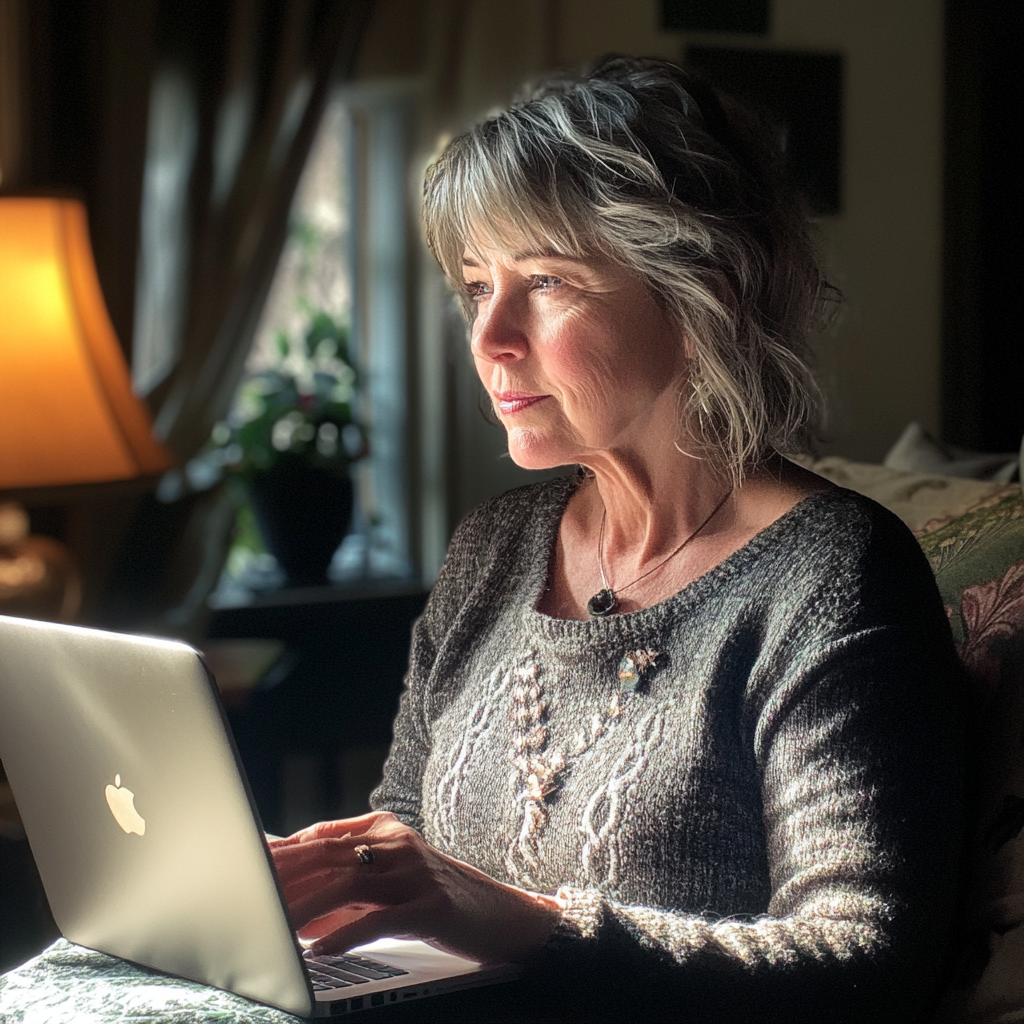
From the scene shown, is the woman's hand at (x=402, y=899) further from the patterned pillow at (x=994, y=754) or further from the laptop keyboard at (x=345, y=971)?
the patterned pillow at (x=994, y=754)

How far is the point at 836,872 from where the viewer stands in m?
0.95

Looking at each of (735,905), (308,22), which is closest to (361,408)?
(308,22)

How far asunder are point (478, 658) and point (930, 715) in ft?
1.56

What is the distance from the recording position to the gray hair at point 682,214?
1184mm

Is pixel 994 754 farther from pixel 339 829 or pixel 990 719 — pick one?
pixel 339 829

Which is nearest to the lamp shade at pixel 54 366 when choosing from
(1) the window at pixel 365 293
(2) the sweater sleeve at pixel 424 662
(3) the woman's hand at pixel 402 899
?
(2) the sweater sleeve at pixel 424 662

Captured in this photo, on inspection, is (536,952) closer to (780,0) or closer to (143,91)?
(143,91)

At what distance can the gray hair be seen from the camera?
118 cm

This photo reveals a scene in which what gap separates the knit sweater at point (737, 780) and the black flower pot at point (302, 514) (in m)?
1.76

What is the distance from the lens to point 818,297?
132 centimetres

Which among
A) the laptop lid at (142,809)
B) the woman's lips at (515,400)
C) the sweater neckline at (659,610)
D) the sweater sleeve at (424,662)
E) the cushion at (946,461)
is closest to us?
the laptop lid at (142,809)

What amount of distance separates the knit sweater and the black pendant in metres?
0.04

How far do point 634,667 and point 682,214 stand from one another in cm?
38

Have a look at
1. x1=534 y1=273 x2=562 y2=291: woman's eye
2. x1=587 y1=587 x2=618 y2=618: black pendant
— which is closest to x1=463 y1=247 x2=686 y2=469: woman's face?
x1=534 y1=273 x2=562 y2=291: woman's eye
